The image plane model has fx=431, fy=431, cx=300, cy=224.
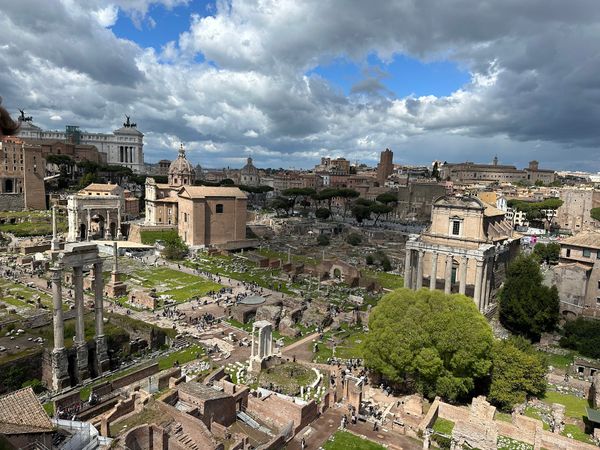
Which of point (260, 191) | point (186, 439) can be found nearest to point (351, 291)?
point (186, 439)

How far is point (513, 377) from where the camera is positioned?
Result: 78.4 feet

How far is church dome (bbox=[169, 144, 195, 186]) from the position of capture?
252 ft

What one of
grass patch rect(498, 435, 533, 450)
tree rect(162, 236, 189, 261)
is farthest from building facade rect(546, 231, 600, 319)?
tree rect(162, 236, 189, 261)

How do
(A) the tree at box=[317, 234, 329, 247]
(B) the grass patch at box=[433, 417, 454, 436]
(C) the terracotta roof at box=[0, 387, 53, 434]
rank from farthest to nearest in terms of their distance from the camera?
(A) the tree at box=[317, 234, 329, 247], (B) the grass patch at box=[433, 417, 454, 436], (C) the terracotta roof at box=[0, 387, 53, 434]

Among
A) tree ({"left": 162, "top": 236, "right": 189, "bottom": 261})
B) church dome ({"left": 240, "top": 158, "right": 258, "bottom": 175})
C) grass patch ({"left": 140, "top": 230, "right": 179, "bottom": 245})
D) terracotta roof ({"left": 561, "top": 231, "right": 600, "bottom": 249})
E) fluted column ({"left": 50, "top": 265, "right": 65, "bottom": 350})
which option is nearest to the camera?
fluted column ({"left": 50, "top": 265, "right": 65, "bottom": 350})

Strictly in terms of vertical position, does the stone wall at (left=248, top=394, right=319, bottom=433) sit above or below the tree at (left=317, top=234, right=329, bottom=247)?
below

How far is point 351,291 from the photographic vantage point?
45656mm

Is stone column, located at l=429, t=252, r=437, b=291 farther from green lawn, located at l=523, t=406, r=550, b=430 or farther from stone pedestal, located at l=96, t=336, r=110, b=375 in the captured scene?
stone pedestal, located at l=96, t=336, r=110, b=375

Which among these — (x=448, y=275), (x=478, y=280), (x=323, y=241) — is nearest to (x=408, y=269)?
(x=448, y=275)

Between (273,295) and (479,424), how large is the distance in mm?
25227

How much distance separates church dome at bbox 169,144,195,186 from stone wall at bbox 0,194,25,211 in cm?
2749

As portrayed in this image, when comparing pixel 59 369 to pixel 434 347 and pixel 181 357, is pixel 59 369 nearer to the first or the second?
pixel 181 357

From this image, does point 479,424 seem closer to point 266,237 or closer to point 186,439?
point 186,439

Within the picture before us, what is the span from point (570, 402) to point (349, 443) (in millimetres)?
14113
